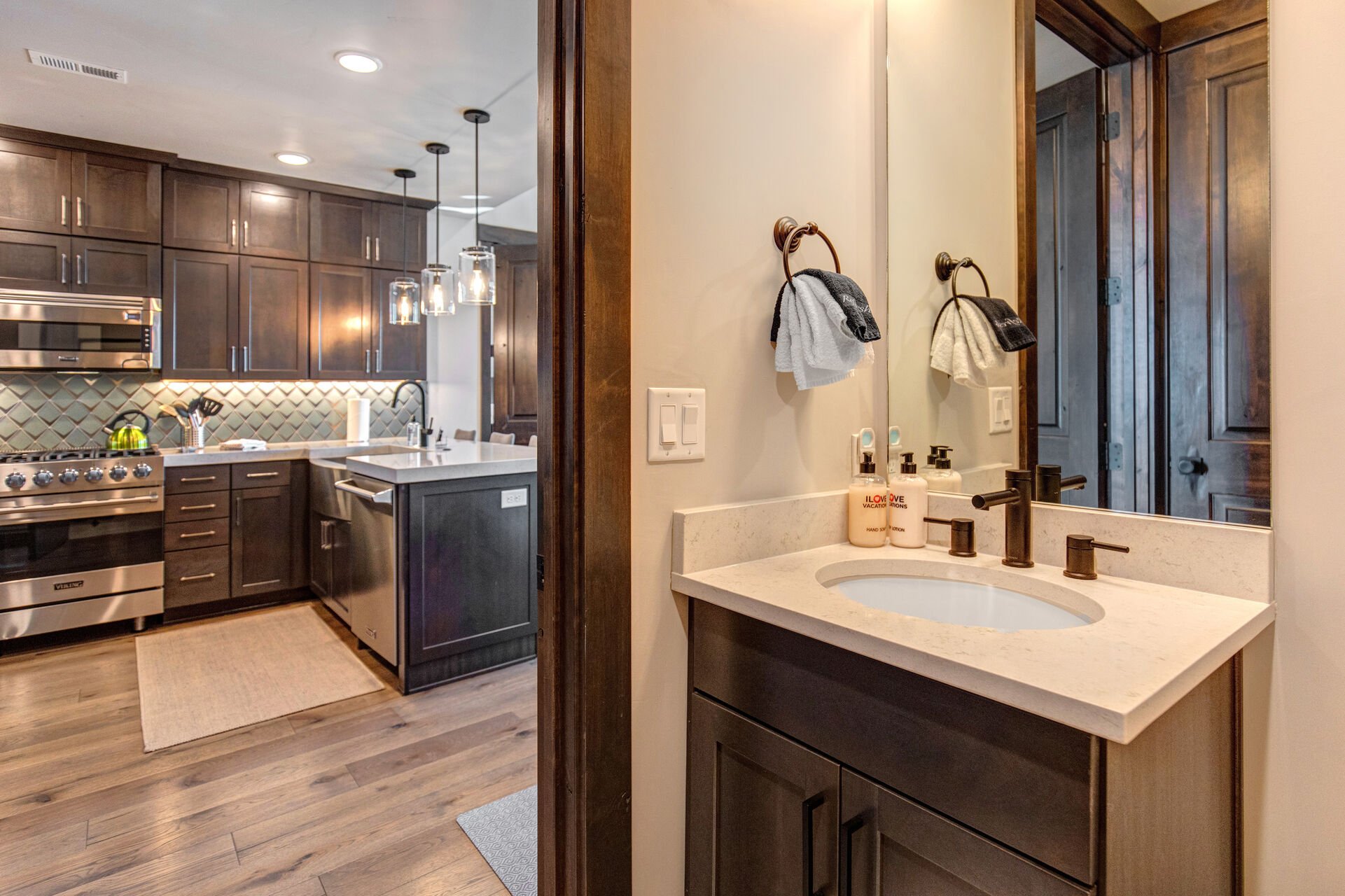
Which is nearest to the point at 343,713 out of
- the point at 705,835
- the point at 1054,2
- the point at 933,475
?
the point at 705,835

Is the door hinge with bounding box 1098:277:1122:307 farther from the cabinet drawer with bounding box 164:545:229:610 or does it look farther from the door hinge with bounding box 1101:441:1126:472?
the cabinet drawer with bounding box 164:545:229:610

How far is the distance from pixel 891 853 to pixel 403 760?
1921 mm

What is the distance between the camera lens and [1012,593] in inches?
44.4

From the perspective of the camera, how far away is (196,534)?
3.70m

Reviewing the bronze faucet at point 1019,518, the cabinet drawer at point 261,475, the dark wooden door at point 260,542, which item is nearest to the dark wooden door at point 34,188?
the cabinet drawer at point 261,475

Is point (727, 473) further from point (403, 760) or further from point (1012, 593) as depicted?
point (403, 760)

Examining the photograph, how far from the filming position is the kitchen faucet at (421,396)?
5.03m

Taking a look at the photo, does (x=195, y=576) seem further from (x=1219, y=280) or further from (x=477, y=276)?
(x=1219, y=280)

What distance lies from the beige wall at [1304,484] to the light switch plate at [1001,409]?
384 mm

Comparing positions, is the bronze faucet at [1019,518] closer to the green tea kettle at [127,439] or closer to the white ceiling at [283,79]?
the white ceiling at [283,79]

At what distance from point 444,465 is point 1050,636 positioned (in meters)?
2.42

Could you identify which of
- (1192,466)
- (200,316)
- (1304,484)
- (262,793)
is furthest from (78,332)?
(1304,484)

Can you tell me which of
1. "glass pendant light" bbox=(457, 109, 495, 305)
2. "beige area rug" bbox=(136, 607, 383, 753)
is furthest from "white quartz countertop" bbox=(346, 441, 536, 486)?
"beige area rug" bbox=(136, 607, 383, 753)

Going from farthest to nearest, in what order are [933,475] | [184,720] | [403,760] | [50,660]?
[50,660]
[184,720]
[403,760]
[933,475]
